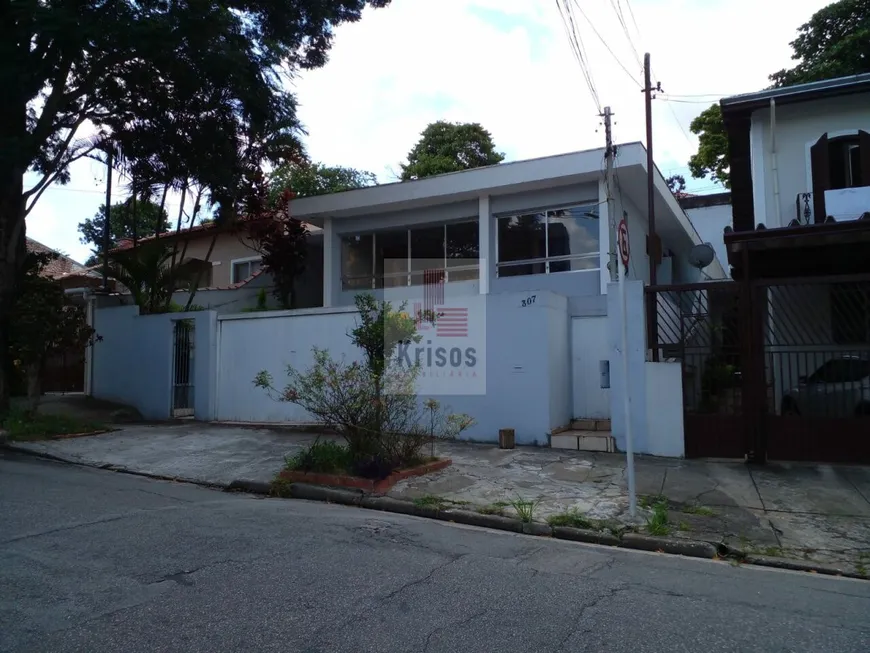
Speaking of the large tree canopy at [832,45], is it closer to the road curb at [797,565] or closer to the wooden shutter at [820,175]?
the wooden shutter at [820,175]

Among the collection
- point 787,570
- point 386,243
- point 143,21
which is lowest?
point 787,570

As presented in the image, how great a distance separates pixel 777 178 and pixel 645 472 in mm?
8558

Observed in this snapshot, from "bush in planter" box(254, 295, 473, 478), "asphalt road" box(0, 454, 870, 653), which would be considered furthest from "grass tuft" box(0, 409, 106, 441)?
"bush in planter" box(254, 295, 473, 478)

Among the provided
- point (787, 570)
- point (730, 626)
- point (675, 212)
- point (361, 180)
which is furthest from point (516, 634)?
point (361, 180)

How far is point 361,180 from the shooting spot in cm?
3158

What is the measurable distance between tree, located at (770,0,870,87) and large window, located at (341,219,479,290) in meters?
12.9

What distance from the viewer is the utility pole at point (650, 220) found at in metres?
9.88

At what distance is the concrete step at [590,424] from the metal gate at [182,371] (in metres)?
8.18

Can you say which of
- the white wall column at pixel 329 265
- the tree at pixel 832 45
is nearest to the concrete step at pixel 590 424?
the white wall column at pixel 329 265

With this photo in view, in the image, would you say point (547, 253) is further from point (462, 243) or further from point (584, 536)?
point (584, 536)

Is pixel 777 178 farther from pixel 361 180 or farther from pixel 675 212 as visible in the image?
pixel 361 180

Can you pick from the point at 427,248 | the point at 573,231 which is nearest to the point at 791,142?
the point at 573,231

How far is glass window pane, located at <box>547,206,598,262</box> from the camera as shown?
1296cm

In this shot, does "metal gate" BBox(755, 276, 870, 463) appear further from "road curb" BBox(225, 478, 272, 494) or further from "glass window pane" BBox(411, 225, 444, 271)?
"glass window pane" BBox(411, 225, 444, 271)
